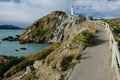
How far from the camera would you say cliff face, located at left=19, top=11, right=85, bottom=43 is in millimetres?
118887

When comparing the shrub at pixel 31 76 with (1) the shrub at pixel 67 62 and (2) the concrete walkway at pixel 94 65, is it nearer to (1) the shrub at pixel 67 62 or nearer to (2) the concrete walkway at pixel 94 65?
(1) the shrub at pixel 67 62

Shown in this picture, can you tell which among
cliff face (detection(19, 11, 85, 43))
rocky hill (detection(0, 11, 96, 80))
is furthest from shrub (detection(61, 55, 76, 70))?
cliff face (detection(19, 11, 85, 43))

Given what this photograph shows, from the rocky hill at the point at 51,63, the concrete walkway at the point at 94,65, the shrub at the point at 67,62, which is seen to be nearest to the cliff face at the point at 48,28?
the rocky hill at the point at 51,63

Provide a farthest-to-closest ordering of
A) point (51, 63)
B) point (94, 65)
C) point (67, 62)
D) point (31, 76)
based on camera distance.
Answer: point (51, 63) → point (67, 62) → point (31, 76) → point (94, 65)

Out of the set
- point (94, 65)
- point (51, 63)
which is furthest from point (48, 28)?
point (94, 65)

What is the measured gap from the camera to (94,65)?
16.7 metres

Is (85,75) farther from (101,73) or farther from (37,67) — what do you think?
(37,67)

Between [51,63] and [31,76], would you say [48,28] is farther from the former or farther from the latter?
[31,76]

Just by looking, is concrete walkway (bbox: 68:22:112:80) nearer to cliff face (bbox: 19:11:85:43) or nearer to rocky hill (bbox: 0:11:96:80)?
rocky hill (bbox: 0:11:96:80)

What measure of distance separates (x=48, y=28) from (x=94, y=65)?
370ft

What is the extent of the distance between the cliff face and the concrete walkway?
94.4m

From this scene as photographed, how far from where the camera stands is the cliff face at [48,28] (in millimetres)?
118887

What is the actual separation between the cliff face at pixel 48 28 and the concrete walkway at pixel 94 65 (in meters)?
94.4

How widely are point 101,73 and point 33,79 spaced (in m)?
3.97
